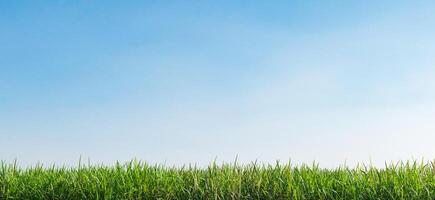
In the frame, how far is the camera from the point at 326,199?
564 centimetres

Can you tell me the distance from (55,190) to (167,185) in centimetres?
120

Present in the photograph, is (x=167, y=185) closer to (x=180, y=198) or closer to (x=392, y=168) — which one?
(x=180, y=198)

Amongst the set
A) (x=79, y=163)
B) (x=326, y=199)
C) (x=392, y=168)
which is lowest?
(x=326, y=199)

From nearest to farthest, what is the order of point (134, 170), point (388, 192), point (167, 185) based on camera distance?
point (388, 192) → point (167, 185) → point (134, 170)

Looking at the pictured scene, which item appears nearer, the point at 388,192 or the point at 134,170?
the point at 388,192

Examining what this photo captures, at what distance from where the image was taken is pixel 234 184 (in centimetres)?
571

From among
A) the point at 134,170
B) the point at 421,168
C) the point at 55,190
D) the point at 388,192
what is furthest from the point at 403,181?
the point at 55,190

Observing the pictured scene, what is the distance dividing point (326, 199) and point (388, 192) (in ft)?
1.81

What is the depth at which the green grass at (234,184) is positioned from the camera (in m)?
5.68

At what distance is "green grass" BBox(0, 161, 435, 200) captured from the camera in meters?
5.68

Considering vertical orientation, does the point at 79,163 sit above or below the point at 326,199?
above

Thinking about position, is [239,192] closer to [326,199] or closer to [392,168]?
[326,199]

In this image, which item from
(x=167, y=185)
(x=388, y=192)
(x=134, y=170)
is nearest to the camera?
(x=388, y=192)

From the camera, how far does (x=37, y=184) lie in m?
6.62
